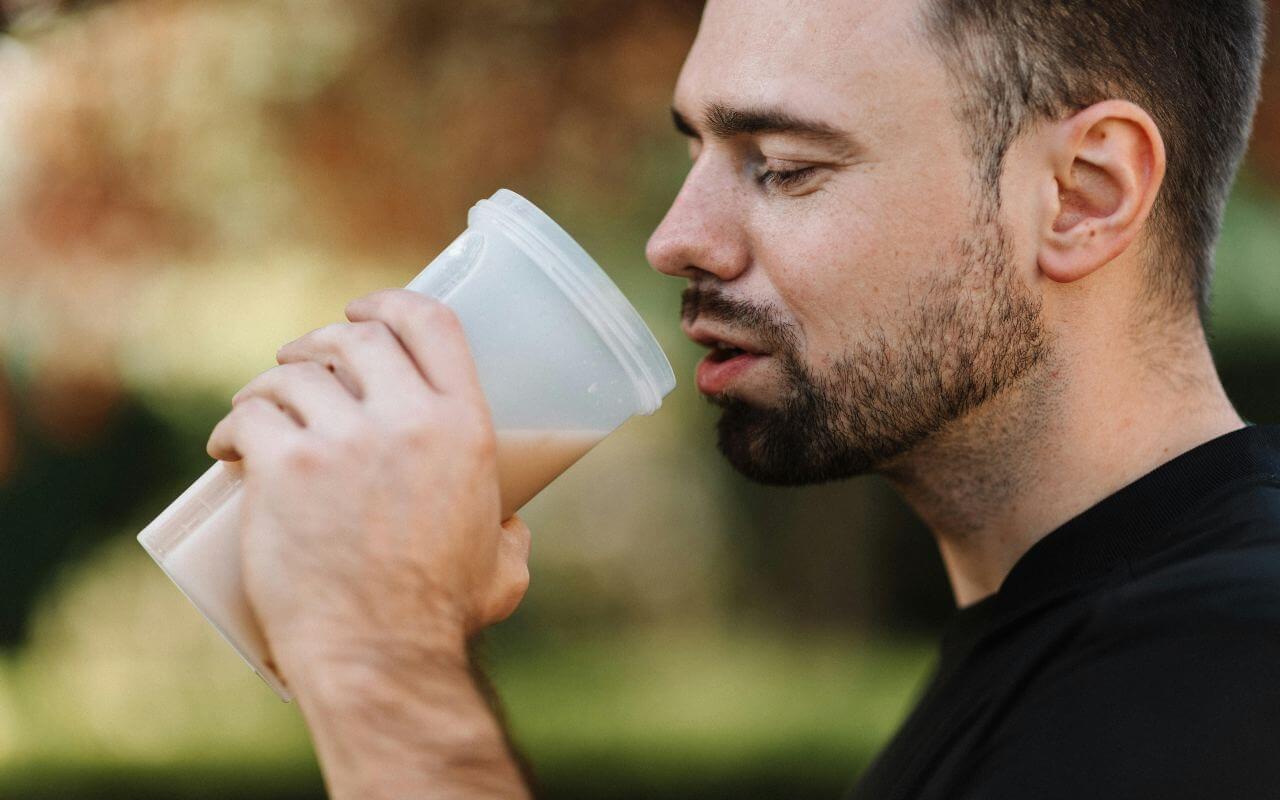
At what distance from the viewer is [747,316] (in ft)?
4.31

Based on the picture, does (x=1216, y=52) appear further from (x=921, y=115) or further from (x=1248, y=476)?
(x=1248, y=476)

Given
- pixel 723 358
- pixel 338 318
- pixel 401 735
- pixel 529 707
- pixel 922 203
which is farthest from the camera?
pixel 529 707

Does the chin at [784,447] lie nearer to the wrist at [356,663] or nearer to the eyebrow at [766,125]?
the eyebrow at [766,125]

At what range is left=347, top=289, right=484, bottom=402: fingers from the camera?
96 centimetres

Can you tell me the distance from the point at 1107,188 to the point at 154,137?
2575 mm

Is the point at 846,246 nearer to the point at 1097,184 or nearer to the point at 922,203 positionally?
the point at 922,203

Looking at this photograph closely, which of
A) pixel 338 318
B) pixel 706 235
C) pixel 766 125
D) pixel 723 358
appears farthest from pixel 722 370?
pixel 338 318

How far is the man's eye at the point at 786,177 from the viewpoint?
1.29 m

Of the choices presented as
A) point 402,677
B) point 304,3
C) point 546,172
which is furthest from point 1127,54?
point 304,3

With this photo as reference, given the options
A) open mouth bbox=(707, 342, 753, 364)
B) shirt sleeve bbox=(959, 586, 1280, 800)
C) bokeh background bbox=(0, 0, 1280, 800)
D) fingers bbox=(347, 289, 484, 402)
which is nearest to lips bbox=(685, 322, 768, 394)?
open mouth bbox=(707, 342, 753, 364)

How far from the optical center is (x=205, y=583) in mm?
986

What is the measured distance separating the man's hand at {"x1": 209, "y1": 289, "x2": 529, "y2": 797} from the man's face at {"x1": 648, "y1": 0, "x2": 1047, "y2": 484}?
0.44 meters

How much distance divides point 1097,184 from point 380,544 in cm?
85

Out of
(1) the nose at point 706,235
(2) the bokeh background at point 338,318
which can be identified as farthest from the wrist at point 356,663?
(2) the bokeh background at point 338,318
